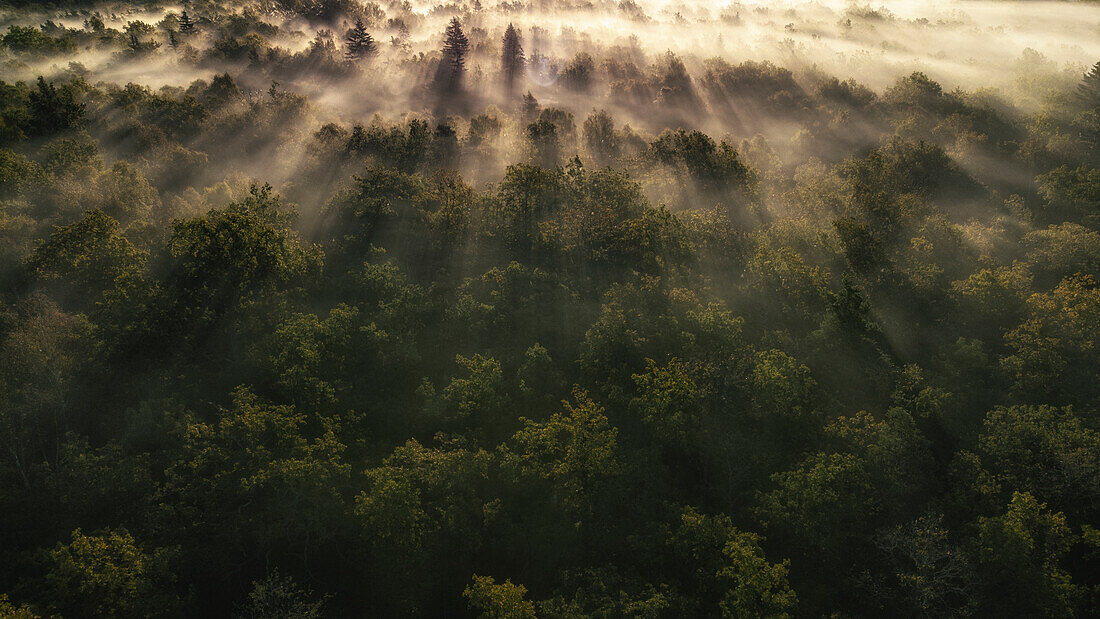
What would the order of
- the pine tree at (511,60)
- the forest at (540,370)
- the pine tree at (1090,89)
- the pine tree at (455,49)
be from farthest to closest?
the pine tree at (511,60) < the pine tree at (455,49) < the pine tree at (1090,89) < the forest at (540,370)

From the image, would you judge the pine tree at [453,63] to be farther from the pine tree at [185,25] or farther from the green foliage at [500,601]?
the green foliage at [500,601]

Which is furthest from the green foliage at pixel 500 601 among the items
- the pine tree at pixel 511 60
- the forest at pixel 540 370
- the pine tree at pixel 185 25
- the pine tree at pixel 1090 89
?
the pine tree at pixel 185 25

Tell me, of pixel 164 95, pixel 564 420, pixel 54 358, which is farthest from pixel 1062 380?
pixel 164 95

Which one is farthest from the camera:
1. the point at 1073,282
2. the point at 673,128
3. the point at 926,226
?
the point at 673,128

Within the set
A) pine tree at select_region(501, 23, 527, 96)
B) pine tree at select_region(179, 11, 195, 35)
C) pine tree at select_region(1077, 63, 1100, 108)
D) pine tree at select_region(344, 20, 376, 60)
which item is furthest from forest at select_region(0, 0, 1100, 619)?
pine tree at select_region(179, 11, 195, 35)

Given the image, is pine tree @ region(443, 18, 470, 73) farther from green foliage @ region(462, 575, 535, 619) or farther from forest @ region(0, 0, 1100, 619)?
green foliage @ region(462, 575, 535, 619)

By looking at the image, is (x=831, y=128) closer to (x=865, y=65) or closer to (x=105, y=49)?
(x=865, y=65)
